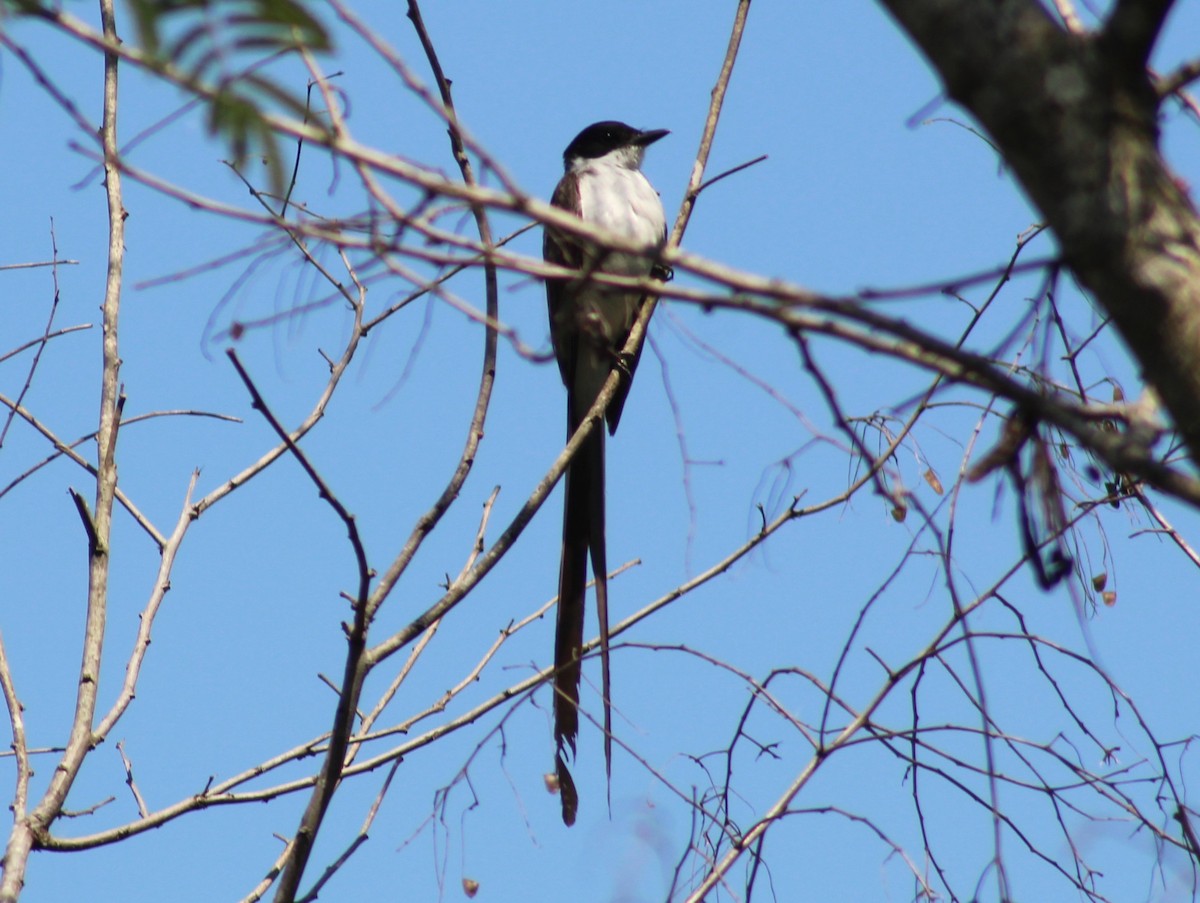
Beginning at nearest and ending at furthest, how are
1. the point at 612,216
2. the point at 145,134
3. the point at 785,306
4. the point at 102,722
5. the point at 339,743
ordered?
the point at 785,306, the point at 145,134, the point at 339,743, the point at 102,722, the point at 612,216

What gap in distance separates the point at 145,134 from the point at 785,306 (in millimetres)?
912

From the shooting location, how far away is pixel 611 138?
546 centimetres

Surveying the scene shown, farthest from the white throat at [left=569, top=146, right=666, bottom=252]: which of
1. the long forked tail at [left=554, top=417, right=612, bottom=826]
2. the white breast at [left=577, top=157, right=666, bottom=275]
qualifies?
the long forked tail at [left=554, top=417, right=612, bottom=826]

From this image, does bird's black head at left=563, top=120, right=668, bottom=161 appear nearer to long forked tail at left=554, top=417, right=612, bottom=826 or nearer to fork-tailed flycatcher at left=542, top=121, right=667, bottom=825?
fork-tailed flycatcher at left=542, top=121, right=667, bottom=825

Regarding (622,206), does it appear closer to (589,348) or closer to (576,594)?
(589,348)

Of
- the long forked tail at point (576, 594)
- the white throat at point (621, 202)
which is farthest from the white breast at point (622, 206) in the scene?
the long forked tail at point (576, 594)

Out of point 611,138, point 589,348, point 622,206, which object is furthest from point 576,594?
point 611,138

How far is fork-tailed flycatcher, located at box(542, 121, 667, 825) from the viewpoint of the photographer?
8.83 ft

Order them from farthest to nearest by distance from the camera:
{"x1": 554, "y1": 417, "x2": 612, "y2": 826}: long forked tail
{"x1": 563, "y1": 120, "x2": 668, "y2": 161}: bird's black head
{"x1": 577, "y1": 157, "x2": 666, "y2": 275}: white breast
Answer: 1. {"x1": 563, "y1": 120, "x2": 668, "y2": 161}: bird's black head
2. {"x1": 577, "y1": 157, "x2": 666, "y2": 275}: white breast
3. {"x1": 554, "y1": 417, "x2": 612, "y2": 826}: long forked tail

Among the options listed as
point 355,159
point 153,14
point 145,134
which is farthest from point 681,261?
point 145,134

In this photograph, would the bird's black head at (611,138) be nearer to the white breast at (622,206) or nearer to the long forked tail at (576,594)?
the white breast at (622,206)

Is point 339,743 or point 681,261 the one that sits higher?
point 339,743

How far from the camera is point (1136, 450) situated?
109cm

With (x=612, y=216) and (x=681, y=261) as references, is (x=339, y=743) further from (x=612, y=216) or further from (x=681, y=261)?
(x=612, y=216)
